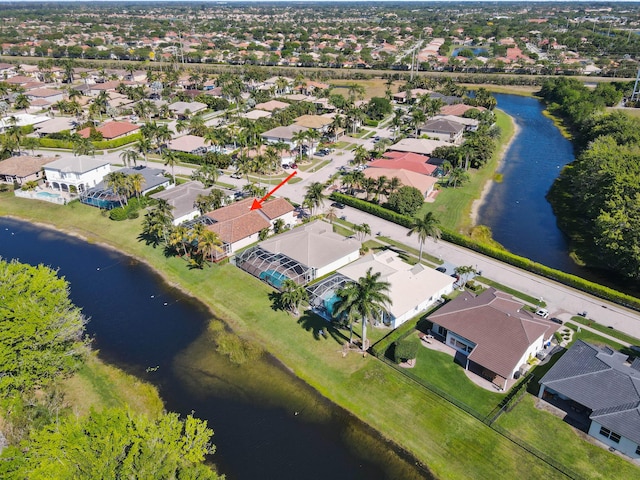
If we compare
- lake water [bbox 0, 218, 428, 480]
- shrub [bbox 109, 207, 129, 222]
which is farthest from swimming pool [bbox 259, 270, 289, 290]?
shrub [bbox 109, 207, 129, 222]

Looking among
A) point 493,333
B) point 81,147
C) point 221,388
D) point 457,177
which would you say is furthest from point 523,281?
point 81,147

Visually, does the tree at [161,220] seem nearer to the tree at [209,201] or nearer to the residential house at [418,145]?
the tree at [209,201]

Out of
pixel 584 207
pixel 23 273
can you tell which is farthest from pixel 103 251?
pixel 584 207

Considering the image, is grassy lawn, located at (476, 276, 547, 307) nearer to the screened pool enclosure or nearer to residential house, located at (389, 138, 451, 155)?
the screened pool enclosure

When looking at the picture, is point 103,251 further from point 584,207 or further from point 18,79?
point 18,79

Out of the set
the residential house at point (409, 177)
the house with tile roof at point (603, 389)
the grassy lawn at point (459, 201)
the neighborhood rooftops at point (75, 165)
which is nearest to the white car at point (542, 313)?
the house with tile roof at point (603, 389)

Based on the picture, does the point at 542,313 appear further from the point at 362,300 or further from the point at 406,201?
the point at 406,201

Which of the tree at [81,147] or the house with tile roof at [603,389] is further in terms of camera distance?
the tree at [81,147]
